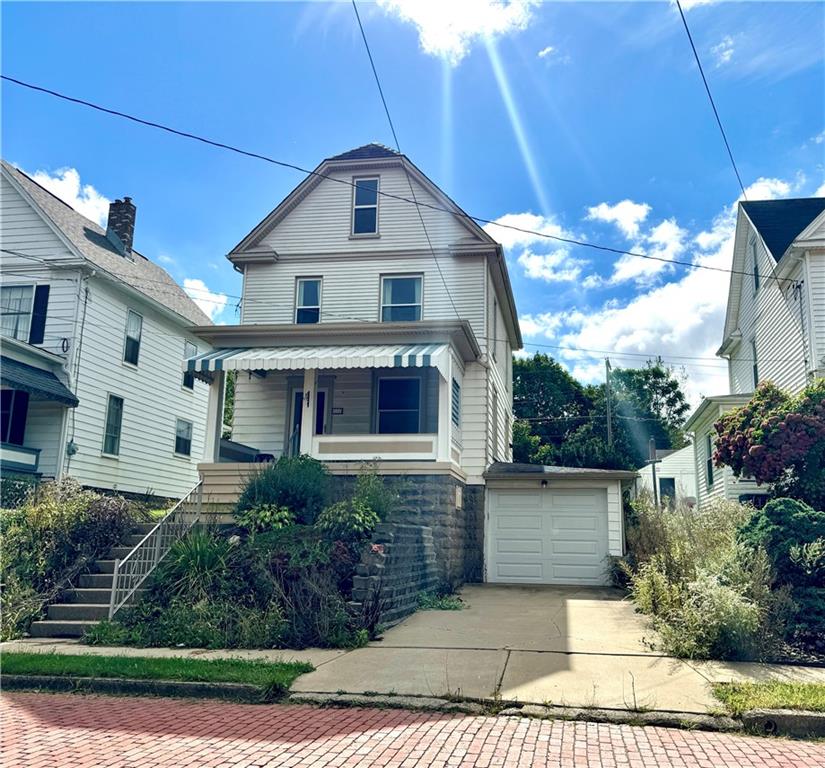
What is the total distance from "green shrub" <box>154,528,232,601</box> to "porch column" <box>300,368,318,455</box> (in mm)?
3622

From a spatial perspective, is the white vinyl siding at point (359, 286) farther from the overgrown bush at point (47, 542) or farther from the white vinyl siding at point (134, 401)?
the overgrown bush at point (47, 542)

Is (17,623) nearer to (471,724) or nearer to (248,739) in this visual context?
(248,739)

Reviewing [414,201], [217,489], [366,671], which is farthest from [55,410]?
[366,671]

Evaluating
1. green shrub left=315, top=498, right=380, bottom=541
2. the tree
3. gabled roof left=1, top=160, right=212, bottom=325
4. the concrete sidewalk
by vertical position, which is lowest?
the concrete sidewalk

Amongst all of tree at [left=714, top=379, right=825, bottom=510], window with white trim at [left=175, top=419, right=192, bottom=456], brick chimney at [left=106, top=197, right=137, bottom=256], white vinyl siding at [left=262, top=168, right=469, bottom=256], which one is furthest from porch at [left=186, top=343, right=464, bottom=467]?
brick chimney at [left=106, top=197, right=137, bottom=256]

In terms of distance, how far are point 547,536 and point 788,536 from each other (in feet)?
23.5

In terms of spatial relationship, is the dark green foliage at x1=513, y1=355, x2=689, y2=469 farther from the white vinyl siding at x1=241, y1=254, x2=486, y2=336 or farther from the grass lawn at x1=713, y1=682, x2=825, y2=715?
the grass lawn at x1=713, y1=682, x2=825, y2=715

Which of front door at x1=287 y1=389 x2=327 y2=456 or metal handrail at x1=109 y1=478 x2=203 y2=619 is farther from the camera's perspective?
front door at x1=287 y1=389 x2=327 y2=456

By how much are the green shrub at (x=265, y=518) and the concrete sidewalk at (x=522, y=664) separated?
98.7 inches

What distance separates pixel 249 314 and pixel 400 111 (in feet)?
26.3

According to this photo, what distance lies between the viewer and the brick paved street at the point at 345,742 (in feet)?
14.6

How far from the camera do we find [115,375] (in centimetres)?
1869

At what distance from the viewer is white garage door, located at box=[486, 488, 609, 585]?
1502cm

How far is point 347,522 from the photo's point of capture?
963cm
